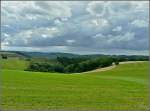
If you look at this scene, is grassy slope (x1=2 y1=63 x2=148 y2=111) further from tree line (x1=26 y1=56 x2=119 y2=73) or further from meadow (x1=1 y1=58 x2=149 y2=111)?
tree line (x1=26 y1=56 x2=119 y2=73)

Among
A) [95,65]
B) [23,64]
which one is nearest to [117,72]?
[95,65]

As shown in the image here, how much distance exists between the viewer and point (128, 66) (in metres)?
87.2

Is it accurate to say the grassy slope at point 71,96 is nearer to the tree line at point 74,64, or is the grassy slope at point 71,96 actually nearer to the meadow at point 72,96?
the meadow at point 72,96

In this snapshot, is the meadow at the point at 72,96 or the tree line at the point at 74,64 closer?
the meadow at the point at 72,96

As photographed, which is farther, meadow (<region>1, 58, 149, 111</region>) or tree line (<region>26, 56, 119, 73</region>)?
tree line (<region>26, 56, 119, 73</region>)

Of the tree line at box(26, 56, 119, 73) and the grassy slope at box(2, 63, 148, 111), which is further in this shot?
the tree line at box(26, 56, 119, 73)

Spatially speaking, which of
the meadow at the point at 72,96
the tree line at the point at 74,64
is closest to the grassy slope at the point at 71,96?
the meadow at the point at 72,96

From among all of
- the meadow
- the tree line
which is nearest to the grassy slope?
the meadow

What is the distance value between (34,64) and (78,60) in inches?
531

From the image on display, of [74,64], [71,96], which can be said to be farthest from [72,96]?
[74,64]

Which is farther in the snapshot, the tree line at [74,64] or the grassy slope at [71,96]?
the tree line at [74,64]

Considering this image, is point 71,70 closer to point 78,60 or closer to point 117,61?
point 78,60

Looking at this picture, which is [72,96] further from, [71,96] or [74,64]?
[74,64]

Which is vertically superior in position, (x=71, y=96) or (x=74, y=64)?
(x=71, y=96)
